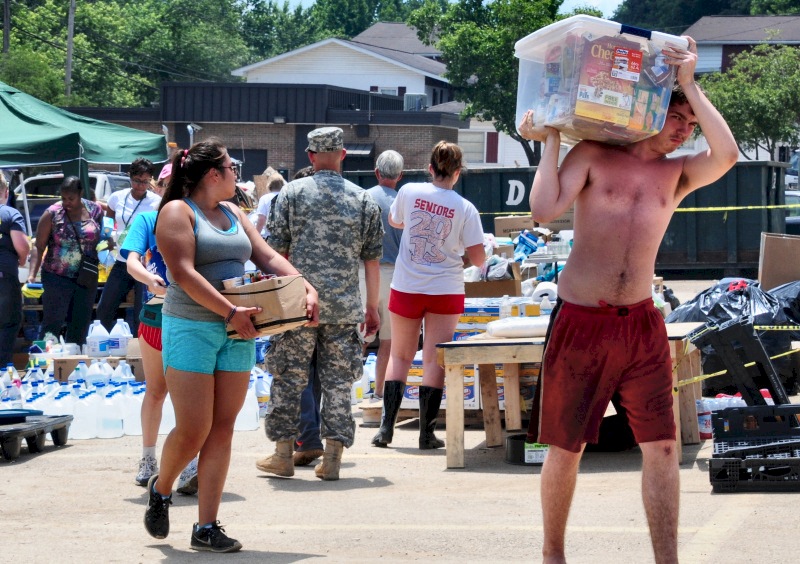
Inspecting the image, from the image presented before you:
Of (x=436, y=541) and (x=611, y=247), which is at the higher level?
(x=611, y=247)

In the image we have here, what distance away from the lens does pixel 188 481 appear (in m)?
6.78

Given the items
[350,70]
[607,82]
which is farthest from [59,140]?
[350,70]

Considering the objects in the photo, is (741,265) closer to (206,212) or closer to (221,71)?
(206,212)

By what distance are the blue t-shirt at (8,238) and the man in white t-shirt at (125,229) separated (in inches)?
42.8

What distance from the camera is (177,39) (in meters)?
88.0

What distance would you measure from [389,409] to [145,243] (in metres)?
2.40

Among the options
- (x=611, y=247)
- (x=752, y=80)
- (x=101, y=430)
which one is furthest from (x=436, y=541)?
(x=752, y=80)

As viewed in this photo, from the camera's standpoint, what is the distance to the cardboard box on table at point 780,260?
1185cm

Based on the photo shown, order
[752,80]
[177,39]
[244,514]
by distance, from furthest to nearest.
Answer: [177,39] < [752,80] < [244,514]

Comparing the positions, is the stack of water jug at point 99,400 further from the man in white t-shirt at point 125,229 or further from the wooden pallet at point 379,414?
the man in white t-shirt at point 125,229

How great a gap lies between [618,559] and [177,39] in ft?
285

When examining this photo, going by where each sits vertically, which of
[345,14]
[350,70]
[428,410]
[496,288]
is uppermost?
[345,14]

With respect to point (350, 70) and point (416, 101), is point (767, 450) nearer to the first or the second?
point (416, 101)

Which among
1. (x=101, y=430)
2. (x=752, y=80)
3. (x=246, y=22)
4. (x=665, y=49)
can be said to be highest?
(x=246, y=22)
